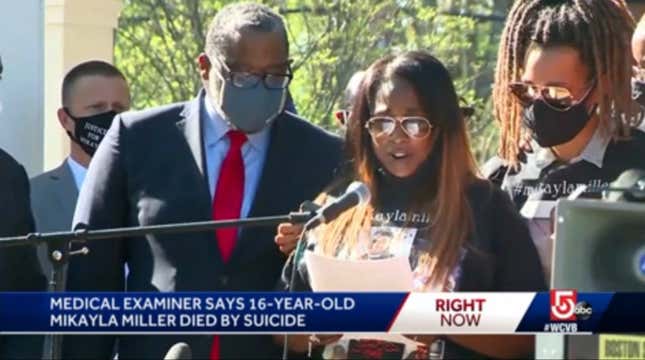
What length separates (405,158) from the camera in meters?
4.87

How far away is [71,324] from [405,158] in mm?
1014

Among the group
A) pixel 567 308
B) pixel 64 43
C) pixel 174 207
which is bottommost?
pixel 567 308

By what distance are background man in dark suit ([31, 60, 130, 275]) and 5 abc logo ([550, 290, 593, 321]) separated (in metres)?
1.57

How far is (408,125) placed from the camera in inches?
191

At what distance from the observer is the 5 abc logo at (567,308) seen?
175 inches

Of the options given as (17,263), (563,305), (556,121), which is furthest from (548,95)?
(17,263)

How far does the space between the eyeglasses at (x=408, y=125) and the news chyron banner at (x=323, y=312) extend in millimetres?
445

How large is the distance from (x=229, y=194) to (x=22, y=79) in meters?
0.95

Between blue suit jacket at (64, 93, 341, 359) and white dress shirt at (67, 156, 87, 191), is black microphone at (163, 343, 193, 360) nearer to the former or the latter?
blue suit jacket at (64, 93, 341, 359)

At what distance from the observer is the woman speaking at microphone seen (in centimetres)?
471

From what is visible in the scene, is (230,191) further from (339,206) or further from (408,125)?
(339,206)

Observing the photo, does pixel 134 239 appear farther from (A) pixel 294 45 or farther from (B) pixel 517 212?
(A) pixel 294 45

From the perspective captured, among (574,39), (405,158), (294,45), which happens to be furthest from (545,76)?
(294,45)

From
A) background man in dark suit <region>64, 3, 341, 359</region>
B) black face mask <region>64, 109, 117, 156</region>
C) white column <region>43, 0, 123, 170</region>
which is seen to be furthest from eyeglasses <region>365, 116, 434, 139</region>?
white column <region>43, 0, 123, 170</region>
